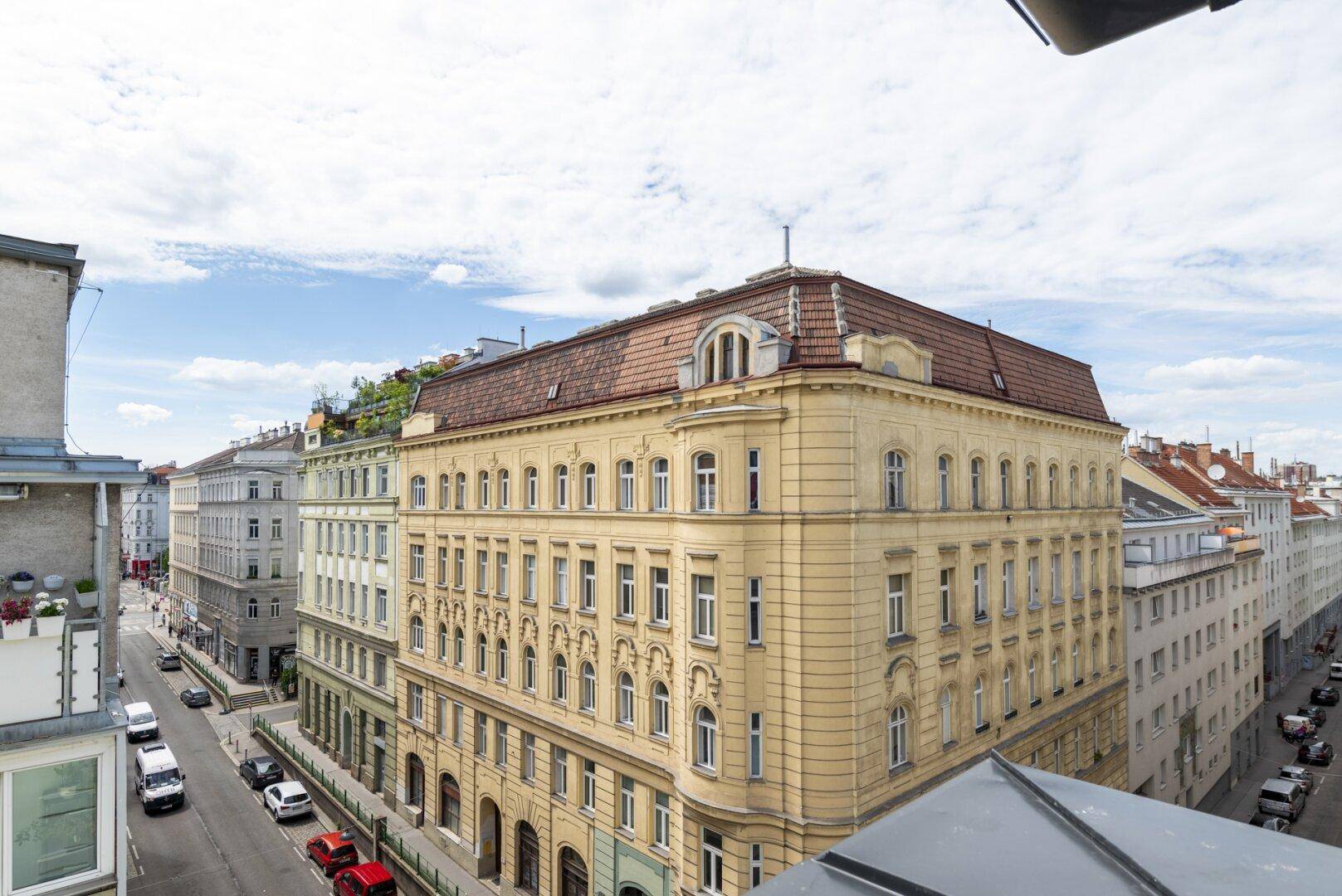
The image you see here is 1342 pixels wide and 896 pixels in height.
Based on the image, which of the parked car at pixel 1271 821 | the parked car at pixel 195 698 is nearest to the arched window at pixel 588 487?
the parked car at pixel 1271 821

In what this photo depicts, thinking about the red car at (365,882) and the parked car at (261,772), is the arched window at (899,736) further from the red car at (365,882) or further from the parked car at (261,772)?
the parked car at (261,772)

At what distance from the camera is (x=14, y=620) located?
1234 cm

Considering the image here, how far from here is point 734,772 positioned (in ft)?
63.1

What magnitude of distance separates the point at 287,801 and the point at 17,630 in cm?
2866

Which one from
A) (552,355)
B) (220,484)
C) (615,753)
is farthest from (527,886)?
(220,484)

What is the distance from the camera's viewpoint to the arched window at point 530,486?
92.3 ft

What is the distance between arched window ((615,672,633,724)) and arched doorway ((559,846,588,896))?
5623 millimetres

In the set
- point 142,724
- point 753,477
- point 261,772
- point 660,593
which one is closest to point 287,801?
point 261,772

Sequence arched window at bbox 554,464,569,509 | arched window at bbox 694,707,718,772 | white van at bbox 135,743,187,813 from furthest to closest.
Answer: white van at bbox 135,743,187,813 < arched window at bbox 554,464,569,509 < arched window at bbox 694,707,718,772

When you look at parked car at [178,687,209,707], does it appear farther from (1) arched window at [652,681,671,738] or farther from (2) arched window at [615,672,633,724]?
(1) arched window at [652,681,671,738]

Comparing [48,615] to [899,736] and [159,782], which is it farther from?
[159,782]

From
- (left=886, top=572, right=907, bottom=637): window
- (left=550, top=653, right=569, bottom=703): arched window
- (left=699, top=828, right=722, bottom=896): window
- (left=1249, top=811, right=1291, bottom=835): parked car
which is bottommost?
(left=1249, top=811, right=1291, bottom=835): parked car

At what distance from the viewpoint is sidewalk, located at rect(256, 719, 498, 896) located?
29578 mm

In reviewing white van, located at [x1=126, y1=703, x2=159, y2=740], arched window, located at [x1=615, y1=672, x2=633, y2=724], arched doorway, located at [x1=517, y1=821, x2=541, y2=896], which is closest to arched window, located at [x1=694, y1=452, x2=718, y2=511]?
arched window, located at [x1=615, y1=672, x2=633, y2=724]
